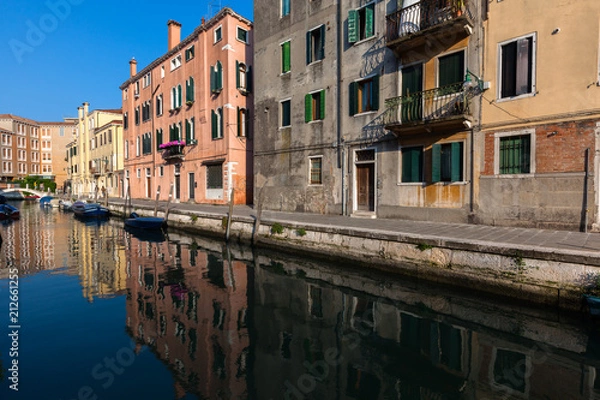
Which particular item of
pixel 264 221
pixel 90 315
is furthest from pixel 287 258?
pixel 90 315

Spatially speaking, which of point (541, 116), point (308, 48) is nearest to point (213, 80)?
point (308, 48)

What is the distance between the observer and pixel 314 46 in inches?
603

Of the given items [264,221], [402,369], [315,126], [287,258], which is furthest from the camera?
[315,126]

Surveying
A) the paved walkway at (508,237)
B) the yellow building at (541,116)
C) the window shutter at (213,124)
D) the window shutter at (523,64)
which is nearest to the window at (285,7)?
the window shutter at (213,124)

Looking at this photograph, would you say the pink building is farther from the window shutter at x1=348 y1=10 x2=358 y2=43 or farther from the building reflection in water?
the window shutter at x1=348 y1=10 x2=358 y2=43

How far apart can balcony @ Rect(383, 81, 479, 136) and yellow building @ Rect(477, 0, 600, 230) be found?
2.45 ft

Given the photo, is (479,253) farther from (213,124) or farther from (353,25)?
(213,124)

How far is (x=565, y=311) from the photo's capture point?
239 inches

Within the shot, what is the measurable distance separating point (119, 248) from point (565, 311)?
49.8 feet

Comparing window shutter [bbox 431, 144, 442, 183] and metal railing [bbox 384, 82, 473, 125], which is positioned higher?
metal railing [bbox 384, 82, 473, 125]

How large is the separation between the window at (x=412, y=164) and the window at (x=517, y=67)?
311 centimetres

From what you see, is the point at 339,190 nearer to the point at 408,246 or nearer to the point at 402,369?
the point at 408,246

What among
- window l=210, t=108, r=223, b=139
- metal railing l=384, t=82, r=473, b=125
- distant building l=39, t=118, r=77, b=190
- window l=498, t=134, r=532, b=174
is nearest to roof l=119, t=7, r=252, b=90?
window l=210, t=108, r=223, b=139

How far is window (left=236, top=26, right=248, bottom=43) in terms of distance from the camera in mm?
20891
